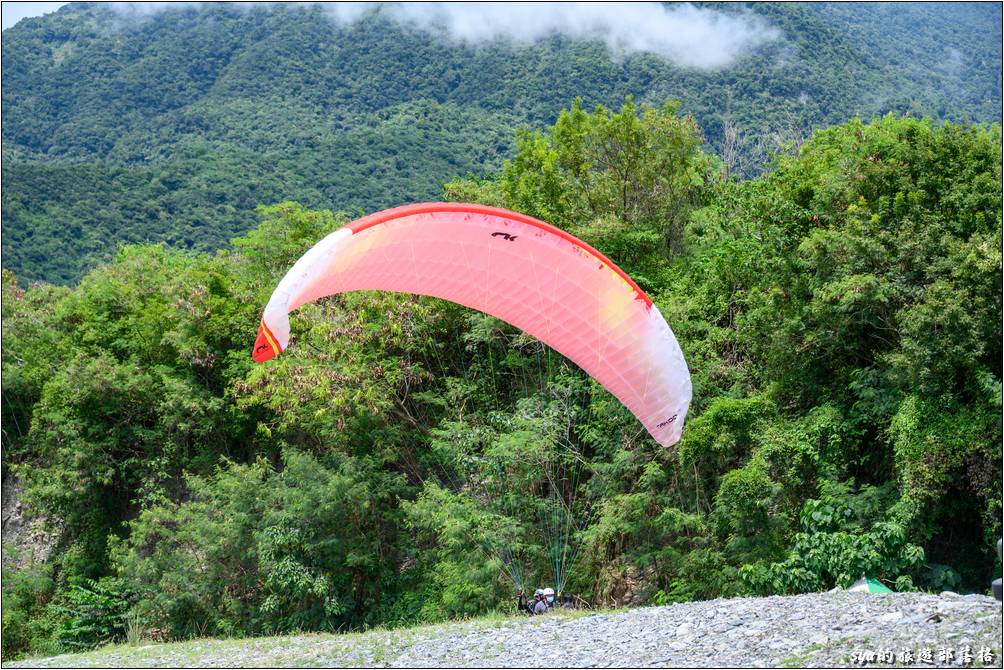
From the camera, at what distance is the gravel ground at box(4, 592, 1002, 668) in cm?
678

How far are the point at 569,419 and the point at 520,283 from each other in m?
3.85

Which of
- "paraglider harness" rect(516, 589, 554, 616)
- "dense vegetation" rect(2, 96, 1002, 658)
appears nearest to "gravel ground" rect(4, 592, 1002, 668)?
"paraglider harness" rect(516, 589, 554, 616)

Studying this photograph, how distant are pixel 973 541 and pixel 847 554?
1548 millimetres

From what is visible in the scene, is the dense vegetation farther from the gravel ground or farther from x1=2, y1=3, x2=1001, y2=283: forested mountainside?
x1=2, y1=3, x2=1001, y2=283: forested mountainside

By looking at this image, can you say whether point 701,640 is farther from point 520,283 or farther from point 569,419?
point 569,419

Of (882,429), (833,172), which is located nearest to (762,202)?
(833,172)

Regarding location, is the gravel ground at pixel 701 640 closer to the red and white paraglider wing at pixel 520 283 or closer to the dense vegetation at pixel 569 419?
the red and white paraglider wing at pixel 520 283

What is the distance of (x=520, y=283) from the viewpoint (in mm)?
10148

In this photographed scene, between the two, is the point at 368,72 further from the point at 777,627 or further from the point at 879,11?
the point at 777,627

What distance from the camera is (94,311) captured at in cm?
2127

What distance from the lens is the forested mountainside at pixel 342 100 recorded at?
1357 inches

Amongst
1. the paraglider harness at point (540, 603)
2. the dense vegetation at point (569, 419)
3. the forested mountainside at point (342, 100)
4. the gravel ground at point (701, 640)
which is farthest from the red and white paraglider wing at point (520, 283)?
the forested mountainside at point (342, 100)

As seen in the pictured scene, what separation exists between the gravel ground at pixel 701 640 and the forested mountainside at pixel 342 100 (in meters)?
15.6

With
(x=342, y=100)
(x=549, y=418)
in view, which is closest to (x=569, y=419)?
(x=549, y=418)
